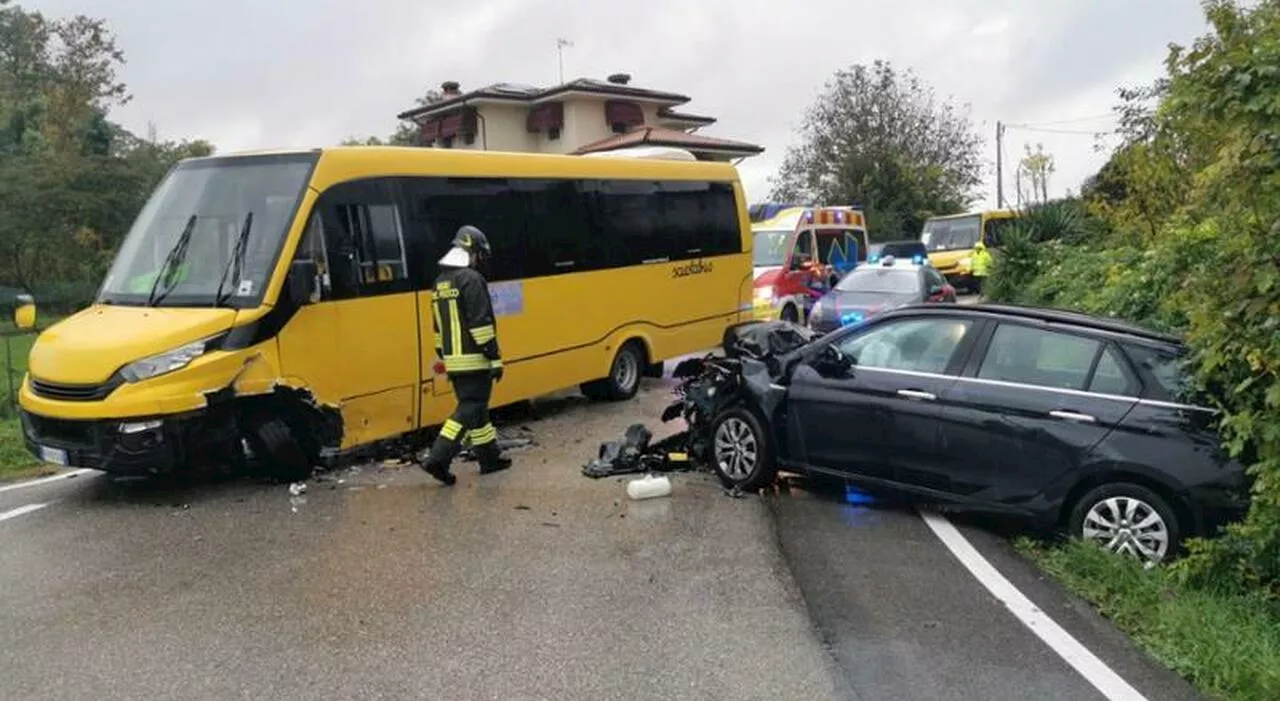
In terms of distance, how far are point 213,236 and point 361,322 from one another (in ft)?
4.26

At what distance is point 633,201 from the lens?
12.0m

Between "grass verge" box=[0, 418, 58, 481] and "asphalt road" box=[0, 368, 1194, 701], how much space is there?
1320 millimetres

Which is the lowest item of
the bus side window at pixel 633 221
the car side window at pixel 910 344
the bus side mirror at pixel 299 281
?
the car side window at pixel 910 344

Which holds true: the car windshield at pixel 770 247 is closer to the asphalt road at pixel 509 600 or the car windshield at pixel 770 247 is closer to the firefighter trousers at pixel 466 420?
the firefighter trousers at pixel 466 420

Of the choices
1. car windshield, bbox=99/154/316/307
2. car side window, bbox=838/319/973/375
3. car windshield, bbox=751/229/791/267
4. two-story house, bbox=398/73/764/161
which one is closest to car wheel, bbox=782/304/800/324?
car windshield, bbox=751/229/791/267

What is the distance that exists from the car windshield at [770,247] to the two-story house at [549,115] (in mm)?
23140

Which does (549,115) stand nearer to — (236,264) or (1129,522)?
(236,264)

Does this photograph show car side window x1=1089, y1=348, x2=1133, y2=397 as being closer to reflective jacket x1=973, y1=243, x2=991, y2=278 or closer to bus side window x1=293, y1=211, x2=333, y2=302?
bus side window x1=293, y1=211, x2=333, y2=302

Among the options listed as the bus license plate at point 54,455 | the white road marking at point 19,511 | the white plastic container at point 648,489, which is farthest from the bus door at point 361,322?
the white plastic container at point 648,489

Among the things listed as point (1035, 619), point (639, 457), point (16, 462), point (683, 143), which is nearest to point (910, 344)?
point (1035, 619)

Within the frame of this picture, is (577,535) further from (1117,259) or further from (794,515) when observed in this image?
(1117,259)

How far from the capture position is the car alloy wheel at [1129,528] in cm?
558

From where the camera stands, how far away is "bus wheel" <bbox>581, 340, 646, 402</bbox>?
1188 centimetres

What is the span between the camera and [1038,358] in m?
6.25
